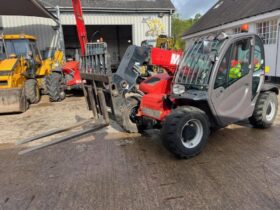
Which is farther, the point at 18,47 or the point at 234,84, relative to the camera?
the point at 18,47

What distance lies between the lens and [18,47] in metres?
9.87

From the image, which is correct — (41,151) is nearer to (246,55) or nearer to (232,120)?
(232,120)

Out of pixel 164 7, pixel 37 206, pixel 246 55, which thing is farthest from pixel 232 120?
pixel 164 7

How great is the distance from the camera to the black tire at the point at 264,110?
5.20 meters

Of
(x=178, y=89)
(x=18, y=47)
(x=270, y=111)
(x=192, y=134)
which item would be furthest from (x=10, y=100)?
(x=270, y=111)

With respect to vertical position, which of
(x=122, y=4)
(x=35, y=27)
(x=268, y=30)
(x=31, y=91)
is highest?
(x=122, y=4)

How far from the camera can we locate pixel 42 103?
9477mm

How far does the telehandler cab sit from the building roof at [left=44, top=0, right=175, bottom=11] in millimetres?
10868

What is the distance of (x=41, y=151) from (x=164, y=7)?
41.4 ft

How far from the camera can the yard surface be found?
117 inches

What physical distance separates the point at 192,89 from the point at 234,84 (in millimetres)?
758

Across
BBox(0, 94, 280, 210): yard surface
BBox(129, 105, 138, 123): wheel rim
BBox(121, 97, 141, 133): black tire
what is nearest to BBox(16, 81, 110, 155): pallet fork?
BBox(0, 94, 280, 210): yard surface

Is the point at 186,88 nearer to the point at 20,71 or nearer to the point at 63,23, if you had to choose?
the point at 20,71

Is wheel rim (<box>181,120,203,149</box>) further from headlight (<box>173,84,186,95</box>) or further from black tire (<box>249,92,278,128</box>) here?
black tire (<box>249,92,278,128</box>)
